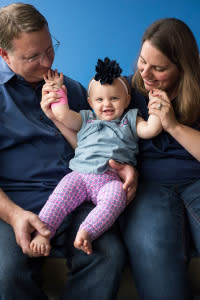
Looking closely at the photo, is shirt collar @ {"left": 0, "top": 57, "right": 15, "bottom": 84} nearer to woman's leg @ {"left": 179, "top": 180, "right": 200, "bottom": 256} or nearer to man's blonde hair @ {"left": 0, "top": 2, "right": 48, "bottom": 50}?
man's blonde hair @ {"left": 0, "top": 2, "right": 48, "bottom": 50}

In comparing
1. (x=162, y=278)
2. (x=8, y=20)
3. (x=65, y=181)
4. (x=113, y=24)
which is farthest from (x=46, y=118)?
(x=113, y=24)

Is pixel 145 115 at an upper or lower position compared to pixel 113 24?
lower

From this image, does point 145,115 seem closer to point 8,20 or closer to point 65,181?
point 65,181

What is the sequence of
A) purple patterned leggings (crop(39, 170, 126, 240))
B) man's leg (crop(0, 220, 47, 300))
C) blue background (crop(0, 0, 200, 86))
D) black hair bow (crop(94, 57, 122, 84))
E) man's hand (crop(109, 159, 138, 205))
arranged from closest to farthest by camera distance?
man's leg (crop(0, 220, 47, 300))
purple patterned leggings (crop(39, 170, 126, 240))
man's hand (crop(109, 159, 138, 205))
black hair bow (crop(94, 57, 122, 84))
blue background (crop(0, 0, 200, 86))

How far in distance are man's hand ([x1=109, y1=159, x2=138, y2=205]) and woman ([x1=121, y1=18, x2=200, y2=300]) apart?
4 cm

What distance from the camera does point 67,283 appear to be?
1293 mm

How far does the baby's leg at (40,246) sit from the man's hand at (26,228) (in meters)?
0.02

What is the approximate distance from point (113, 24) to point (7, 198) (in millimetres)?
1939

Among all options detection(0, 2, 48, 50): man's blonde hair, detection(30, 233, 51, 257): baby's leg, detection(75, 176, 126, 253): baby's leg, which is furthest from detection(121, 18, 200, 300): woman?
detection(0, 2, 48, 50): man's blonde hair

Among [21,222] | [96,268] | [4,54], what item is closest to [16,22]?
[4,54]

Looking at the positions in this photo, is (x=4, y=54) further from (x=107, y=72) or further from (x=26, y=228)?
(x=26, y=228)

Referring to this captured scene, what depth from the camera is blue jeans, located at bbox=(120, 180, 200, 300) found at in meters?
1.20

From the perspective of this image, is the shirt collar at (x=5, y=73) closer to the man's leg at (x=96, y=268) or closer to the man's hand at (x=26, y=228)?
the man's hand at (x=26, y=228)

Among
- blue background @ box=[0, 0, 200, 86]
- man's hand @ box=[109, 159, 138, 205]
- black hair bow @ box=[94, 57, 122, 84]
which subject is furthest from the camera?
blue background @ box=[0, 0, 200, 86]
